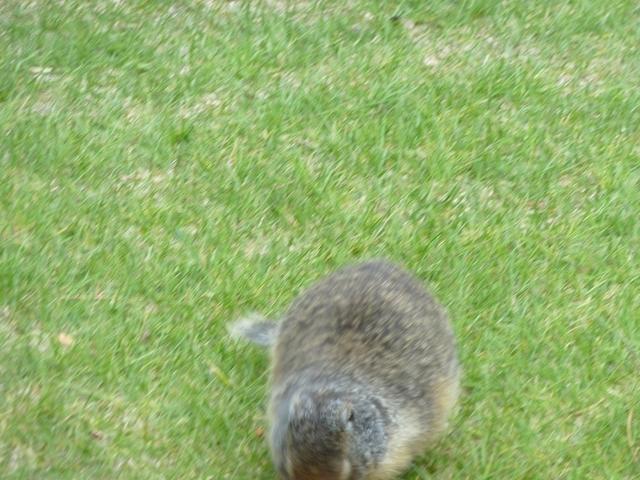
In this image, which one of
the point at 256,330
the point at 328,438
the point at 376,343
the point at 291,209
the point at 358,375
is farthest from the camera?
the point at 291,209

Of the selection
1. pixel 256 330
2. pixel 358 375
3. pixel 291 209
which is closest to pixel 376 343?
pixel 358 375

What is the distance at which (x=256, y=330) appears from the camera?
16.7 feet

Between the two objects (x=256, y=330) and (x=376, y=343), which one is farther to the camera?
(x=256, y=330)

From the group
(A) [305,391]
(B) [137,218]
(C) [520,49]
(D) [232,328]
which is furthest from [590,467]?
(C) [520,49]

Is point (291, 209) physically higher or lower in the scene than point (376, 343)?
lower

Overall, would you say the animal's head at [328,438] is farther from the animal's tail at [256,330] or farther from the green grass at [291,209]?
the animal's tail at [256,330]

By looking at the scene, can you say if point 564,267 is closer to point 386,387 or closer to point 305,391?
point 386,387

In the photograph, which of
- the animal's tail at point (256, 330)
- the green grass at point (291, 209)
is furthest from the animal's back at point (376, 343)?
the green grass at point (291, 209)

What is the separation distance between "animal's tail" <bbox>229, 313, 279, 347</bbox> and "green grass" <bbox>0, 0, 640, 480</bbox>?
98 mm

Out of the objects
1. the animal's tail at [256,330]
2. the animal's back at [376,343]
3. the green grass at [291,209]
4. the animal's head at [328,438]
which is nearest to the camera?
the animal's head at [328,438]

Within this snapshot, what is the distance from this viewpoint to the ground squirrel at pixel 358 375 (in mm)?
4047

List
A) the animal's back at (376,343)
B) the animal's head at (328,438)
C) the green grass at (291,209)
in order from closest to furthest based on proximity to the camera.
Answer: the animal's head at (328,438) < the animal's back at (376,343) < the green grass at (291,209)

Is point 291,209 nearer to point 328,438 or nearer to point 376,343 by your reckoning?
point 376,343

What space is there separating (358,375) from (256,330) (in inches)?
29.1
